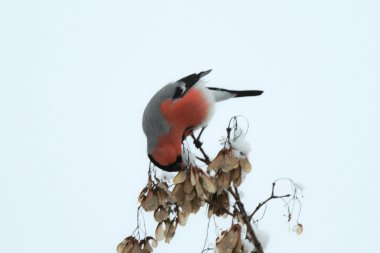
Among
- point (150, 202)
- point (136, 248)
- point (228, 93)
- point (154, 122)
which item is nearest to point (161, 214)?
point (150, 202)

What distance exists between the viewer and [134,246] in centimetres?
198

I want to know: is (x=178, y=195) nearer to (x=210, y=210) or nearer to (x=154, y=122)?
(x=210, y=210)

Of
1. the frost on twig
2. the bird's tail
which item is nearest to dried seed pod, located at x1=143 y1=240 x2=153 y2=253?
the frost on twig

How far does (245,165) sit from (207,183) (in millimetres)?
173

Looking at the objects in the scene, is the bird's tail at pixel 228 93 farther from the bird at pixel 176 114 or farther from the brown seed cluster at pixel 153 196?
the brown seed cluster at pixel 153 196

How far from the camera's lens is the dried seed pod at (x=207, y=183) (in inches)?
70.0

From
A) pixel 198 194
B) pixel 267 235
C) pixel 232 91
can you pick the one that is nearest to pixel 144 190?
pixel 198 194

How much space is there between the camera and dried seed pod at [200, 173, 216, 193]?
1778 mm

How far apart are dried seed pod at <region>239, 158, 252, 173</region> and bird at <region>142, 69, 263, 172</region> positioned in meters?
0.44

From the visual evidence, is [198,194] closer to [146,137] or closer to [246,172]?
[246,172]

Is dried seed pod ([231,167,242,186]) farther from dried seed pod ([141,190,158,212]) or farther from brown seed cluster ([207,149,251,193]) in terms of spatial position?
dried seed pod ([141,190,158,212])

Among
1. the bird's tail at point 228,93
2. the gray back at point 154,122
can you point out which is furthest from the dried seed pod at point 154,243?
Answer: the bird's tail at point 228,93

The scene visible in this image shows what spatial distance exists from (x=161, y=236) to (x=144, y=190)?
0.65 ft

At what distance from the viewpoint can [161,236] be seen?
200 cm
